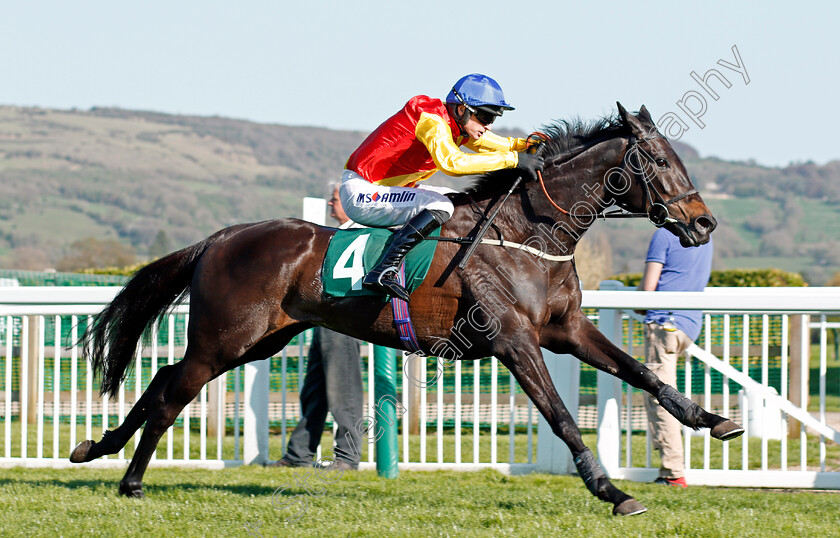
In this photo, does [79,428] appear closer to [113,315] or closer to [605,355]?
[113,315]

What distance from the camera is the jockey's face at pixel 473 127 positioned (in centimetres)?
447

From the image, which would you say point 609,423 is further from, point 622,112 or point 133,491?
point 133,491

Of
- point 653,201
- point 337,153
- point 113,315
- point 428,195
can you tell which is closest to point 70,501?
point 113,315

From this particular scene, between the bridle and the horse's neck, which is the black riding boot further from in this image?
the bridle

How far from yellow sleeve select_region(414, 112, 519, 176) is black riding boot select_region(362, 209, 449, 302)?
23 cm

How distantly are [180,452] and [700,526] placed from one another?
425cm

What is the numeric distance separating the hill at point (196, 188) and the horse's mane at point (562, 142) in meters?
59.7

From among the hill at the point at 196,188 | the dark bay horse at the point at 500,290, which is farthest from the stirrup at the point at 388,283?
the hill at the point at 196,188

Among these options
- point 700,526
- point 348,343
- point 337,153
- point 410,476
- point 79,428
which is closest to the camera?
point 700,526

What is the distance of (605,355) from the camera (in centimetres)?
447

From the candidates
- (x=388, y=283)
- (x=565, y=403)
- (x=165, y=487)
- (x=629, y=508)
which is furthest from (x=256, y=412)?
Result: (x=629, y=508)

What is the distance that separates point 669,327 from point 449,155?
6.32 ft

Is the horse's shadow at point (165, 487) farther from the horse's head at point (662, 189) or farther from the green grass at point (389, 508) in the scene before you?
the horse's head at point (662, 189)

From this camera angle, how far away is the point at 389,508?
4.36 meters
